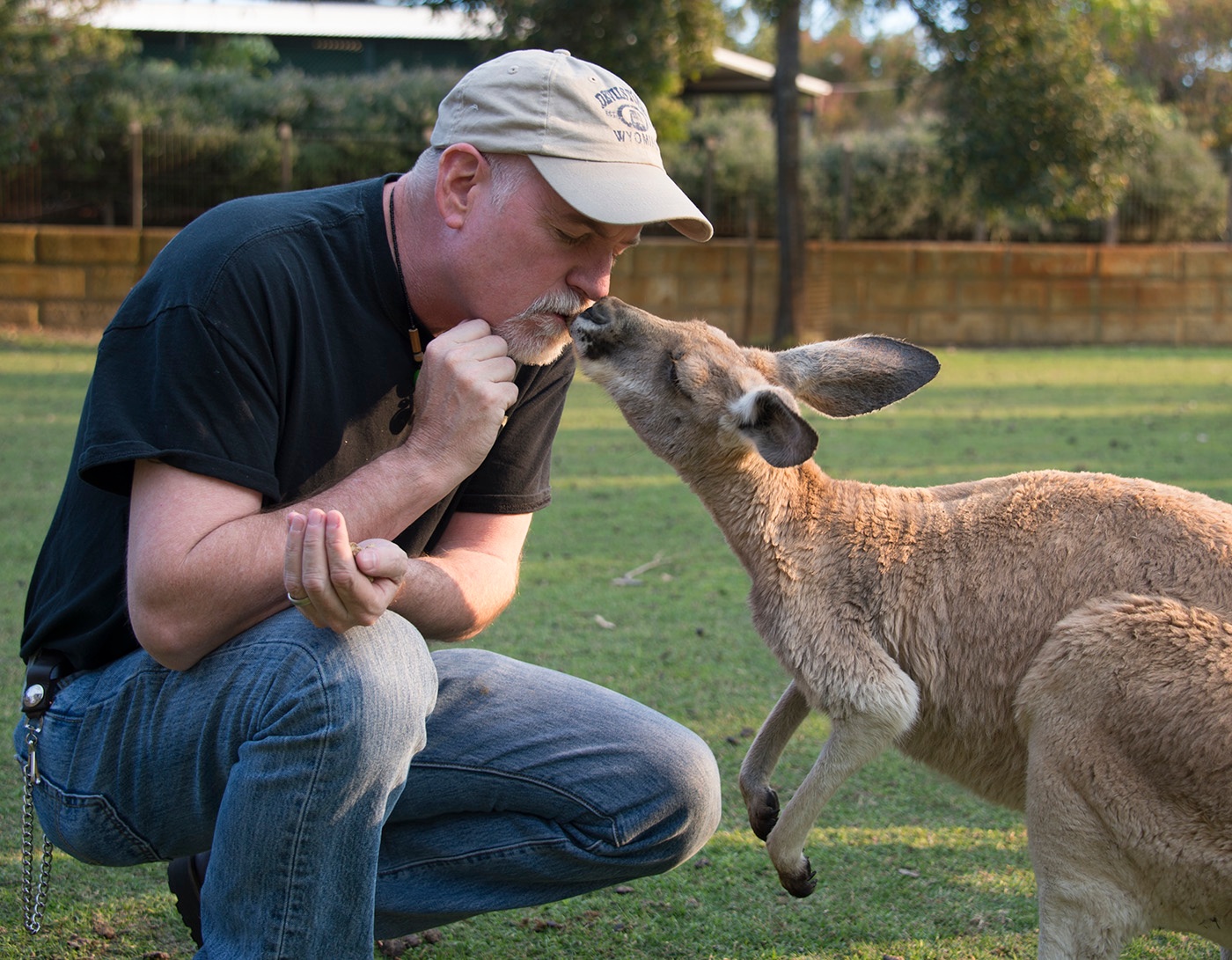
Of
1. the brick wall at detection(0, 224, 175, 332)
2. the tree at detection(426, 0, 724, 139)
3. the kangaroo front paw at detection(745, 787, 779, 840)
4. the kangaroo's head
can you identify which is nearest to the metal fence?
the brick wall at detection(0, 224, 175, 332)

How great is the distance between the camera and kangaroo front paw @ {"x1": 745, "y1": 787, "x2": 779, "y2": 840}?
9.96ft

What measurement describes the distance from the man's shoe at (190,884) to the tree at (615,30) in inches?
454

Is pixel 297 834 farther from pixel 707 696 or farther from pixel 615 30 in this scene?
pixel 615 30

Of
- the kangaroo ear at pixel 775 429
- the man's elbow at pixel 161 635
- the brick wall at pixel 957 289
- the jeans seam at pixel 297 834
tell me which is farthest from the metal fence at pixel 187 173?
the jeans seam at pixel 297 834

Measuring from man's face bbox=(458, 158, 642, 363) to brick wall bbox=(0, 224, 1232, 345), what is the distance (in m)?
11.8

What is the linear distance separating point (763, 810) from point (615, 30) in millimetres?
11760

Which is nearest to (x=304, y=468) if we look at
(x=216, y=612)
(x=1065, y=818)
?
(x=216, y=612)

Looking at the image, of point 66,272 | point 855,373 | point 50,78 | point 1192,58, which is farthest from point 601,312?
point 1192,58

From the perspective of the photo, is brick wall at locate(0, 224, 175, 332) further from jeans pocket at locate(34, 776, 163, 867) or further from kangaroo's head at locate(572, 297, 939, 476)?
jeans pocket at locate(34, 776, 163, 867)

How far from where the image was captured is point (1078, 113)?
1415 cm

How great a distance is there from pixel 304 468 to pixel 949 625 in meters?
1.55

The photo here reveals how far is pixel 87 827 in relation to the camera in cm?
242

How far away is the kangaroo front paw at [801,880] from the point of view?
9.48 ft

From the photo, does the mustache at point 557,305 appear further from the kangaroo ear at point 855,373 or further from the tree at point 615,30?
the tree at point 615,30
